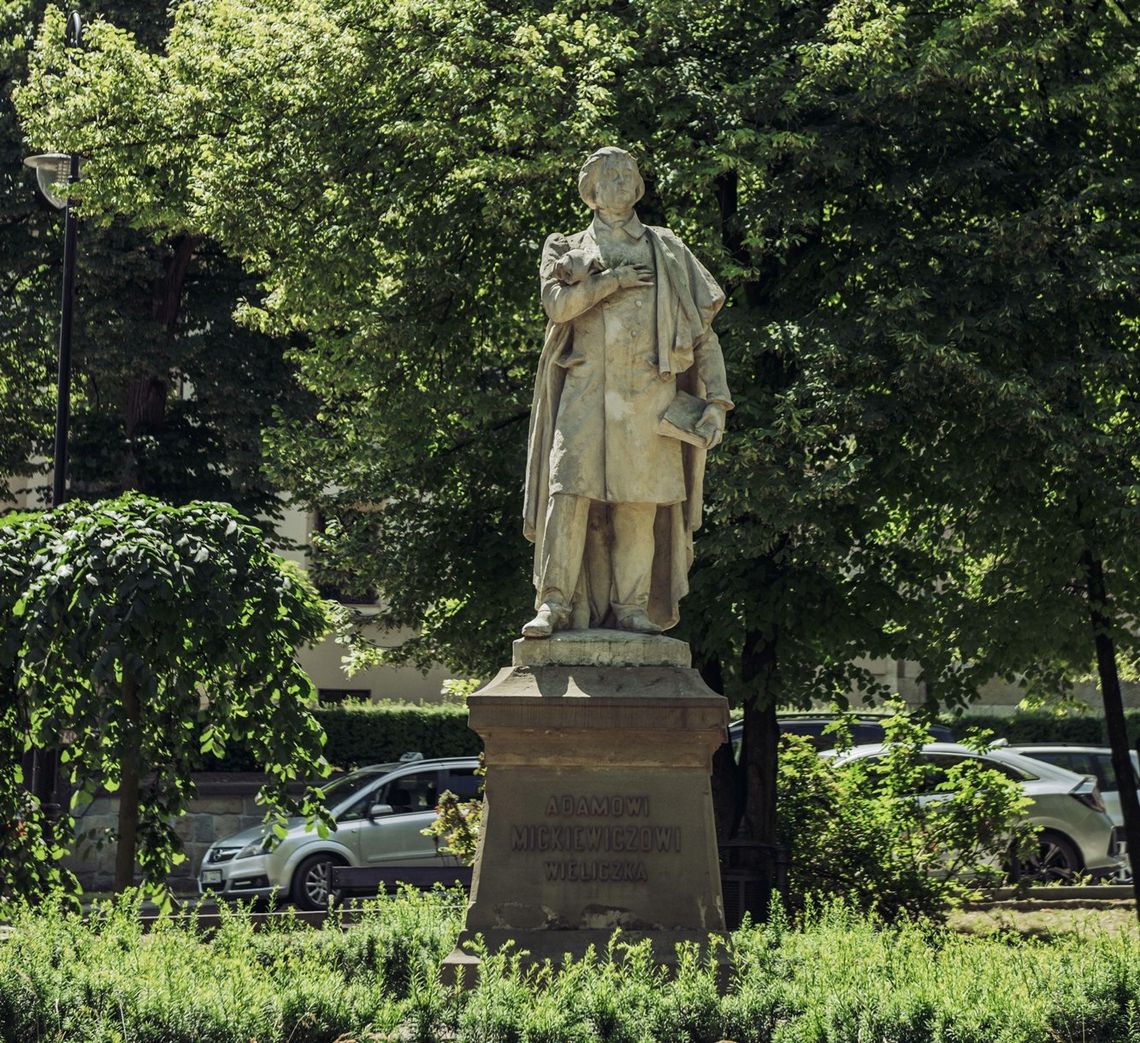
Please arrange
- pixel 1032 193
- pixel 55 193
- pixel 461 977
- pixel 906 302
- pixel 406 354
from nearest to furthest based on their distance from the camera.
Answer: pixel 461 977
pixel 906 302
pixel 1032 193
pixel 406 354
pixel 55 193

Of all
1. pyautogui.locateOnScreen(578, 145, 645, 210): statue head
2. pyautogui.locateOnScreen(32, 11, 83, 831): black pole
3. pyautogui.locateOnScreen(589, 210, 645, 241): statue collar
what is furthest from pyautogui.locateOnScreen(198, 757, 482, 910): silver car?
pyautogui.locateOnScreen(578, 145, 645, 210): statue head

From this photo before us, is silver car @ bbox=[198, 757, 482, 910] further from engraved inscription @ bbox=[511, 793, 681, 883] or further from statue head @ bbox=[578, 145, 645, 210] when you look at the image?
statue head @ bbox=[578, 145, 645, 210]

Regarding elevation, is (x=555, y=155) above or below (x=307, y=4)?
below

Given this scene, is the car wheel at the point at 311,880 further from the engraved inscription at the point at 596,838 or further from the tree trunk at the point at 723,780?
the engraved inscription at the point at 596,838

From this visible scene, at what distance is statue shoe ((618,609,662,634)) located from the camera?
9672 millimetres

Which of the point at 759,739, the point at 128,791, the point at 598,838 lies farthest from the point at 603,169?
the point at 759,739

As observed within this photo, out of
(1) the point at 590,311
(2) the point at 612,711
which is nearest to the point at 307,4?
(1) the point at 590,311

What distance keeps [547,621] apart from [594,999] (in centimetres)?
261

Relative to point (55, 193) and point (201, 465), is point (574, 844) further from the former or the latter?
point (201, 465)

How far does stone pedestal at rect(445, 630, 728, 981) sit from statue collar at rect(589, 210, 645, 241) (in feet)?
7.68

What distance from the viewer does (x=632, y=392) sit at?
32.2ft

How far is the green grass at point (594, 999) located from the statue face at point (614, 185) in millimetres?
3780

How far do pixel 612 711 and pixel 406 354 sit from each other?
857cm

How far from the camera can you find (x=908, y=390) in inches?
589
